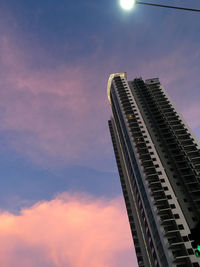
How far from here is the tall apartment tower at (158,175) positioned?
60219mm

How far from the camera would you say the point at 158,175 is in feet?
249

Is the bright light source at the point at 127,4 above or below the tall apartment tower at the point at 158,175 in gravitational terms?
below

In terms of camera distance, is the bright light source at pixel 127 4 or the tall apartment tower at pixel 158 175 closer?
the bright light source at pixel 127 4

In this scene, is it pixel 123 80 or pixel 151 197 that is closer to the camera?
pixel 151 197

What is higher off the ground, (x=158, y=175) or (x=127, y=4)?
(x=158, y=175)

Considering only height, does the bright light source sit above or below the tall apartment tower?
below

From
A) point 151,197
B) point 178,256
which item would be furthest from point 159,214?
point 178,256

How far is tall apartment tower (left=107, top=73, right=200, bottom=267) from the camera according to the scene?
198 ft

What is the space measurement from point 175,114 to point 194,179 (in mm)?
41551

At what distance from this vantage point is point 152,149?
8688 cm

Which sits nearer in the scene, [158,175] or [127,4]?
[127,4]

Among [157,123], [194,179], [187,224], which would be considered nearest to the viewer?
[187,224]

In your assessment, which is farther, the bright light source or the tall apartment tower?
the tall apartment tower

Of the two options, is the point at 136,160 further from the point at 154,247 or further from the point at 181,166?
the point at 154,247
